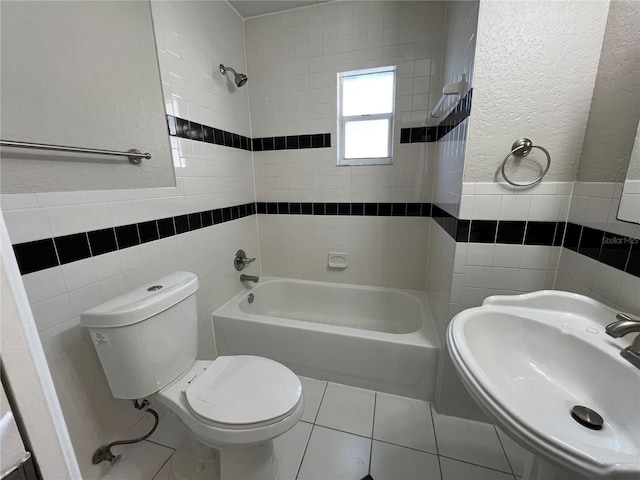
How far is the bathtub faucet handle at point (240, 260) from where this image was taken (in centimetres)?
199

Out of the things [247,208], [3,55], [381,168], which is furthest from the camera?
[247,208]

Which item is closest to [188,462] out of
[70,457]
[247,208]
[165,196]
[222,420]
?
[222,420]

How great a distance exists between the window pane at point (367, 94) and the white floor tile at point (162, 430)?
2187 mm

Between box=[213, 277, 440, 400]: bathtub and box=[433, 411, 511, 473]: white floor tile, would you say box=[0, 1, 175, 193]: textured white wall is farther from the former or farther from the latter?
box=[433, 411, 511, 473]: white floor tile

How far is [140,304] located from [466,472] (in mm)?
1514

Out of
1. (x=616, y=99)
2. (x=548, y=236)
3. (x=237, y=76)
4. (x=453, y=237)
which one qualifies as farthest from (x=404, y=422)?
(x=237, y=76)

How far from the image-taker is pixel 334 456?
122 cm

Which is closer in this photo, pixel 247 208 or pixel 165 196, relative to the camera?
pixel 165 196

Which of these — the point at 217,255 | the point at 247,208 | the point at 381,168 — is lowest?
the point at 217,255

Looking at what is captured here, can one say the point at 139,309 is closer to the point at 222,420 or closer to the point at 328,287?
the point at 222,420

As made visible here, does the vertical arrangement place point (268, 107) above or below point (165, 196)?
above

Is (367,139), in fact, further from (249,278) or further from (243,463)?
(243,463)

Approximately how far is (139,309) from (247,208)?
50.8 inches

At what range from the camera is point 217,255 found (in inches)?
70.4
